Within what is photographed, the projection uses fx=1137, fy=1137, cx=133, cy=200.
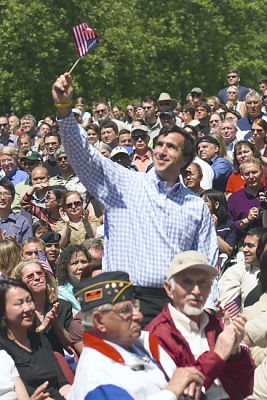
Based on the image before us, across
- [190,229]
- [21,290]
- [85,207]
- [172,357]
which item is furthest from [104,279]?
[85,207]

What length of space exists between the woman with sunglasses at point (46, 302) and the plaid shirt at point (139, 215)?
2.27 meters

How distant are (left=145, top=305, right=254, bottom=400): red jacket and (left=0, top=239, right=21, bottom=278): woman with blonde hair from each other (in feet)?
15.3

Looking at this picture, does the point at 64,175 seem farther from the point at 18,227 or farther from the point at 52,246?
the point at 52,246

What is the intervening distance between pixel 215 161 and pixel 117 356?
30.2 ft

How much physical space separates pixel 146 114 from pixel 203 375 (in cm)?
1401

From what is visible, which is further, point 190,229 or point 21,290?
point 21,290

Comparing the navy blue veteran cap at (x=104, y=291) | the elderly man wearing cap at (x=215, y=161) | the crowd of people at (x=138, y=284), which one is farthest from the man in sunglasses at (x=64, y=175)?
the navy blue veteran cap at (x=104, y=291)

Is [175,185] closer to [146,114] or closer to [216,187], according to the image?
[216,187]

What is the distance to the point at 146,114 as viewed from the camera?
1953cm

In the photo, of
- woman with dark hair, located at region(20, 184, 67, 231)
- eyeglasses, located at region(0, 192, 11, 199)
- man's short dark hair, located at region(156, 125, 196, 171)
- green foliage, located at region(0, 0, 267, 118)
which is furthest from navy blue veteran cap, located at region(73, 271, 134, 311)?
green foliage, located at region(0, 0, 267, 118)

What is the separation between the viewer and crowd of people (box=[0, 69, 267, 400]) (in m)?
5.60

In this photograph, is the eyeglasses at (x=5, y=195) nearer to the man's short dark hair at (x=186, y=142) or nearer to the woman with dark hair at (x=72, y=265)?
the woman with dark hair at (x=72, y=265)

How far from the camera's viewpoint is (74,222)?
12.8m

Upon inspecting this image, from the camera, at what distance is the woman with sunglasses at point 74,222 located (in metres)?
12.6
